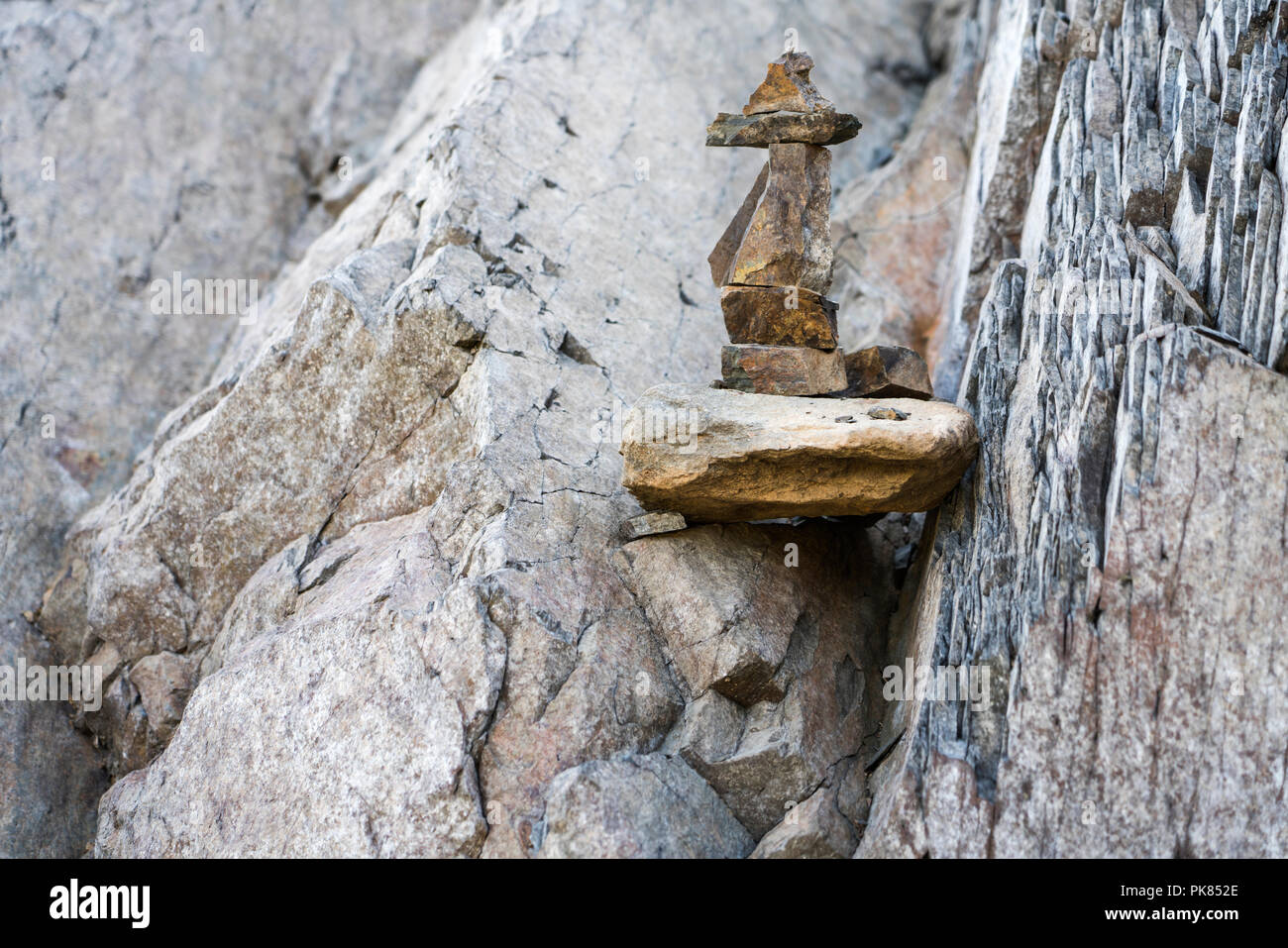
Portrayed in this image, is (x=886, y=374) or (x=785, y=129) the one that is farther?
(x=886, y=374)

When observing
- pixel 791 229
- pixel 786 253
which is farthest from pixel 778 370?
pixel 791 229

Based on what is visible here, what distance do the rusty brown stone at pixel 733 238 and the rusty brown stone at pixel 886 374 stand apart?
92cm

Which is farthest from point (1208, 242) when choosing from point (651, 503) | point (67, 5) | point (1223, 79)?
point (67, 5)

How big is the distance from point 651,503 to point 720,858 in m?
1.94

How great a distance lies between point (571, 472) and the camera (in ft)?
22.5

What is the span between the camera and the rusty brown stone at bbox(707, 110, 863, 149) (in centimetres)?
659

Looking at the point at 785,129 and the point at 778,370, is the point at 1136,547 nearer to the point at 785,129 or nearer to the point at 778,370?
the point at 778,370

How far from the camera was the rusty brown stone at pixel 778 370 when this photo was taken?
6.65 m

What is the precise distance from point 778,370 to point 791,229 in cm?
83

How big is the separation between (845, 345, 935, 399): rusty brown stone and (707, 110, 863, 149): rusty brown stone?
1.26 meters

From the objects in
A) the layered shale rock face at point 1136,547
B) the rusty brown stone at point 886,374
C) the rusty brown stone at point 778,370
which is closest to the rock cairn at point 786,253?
the rusty brown stone at point 778,370

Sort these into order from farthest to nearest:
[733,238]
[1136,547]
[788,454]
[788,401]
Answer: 1. [733,238]
2. [788,401]
3. [788,454]
4. [1136,547]

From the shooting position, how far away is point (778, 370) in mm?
6664

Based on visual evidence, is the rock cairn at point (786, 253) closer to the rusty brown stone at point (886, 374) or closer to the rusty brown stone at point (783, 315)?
the rusty brown stone at point (783, 315)
